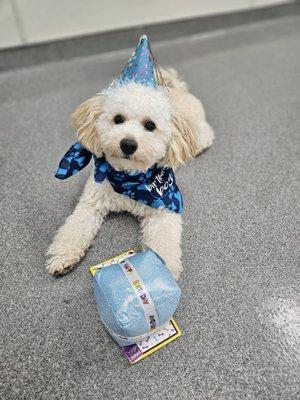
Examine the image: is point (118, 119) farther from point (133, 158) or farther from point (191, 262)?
point (191, 262)

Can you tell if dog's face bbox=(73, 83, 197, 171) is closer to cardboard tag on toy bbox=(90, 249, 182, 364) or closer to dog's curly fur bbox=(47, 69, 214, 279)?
dog's curly fur bbox=(47, 69, 214, 279)

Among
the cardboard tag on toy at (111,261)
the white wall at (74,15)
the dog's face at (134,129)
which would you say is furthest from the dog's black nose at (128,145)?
the white wall at (74,15)

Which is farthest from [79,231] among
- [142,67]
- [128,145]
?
[142,67]

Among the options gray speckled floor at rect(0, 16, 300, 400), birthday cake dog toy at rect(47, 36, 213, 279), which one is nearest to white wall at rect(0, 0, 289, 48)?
gray speckled floor at rect(0, 16, 300, 400)

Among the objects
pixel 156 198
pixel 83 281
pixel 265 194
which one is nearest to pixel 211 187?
pixel 265 194

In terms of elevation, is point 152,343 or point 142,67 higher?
point 142,67

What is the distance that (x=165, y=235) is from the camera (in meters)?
1.08

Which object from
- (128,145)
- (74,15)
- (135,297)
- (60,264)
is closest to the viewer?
(135,297)

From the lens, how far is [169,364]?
888 millimetres

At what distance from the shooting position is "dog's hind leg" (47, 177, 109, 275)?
1034mm

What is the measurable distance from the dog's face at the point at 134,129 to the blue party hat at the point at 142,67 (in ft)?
0.08

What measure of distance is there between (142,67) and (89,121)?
205 mm

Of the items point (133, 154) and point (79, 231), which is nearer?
point (133, 154)

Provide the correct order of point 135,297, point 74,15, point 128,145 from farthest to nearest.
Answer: point 74,15 → point 128,145 → point 135,297
